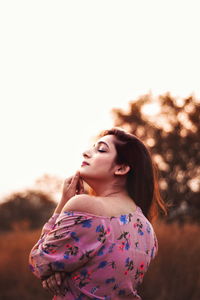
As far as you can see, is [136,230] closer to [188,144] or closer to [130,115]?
[188,144]

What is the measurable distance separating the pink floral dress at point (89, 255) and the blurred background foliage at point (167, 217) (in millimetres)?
2207

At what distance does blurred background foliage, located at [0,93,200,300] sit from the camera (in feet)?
18.4

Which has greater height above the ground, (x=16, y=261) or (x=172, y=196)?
(x=16, y=261)

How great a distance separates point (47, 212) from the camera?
19516mm

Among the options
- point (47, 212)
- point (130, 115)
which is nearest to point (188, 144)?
point (130, 115)

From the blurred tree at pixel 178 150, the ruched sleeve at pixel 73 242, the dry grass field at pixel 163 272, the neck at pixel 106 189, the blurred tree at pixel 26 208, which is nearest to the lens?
the ruched sleeve at pixel 73 242

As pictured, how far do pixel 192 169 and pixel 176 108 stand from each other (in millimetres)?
1395

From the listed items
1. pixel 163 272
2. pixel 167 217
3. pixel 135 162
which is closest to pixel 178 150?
pixel 167 217

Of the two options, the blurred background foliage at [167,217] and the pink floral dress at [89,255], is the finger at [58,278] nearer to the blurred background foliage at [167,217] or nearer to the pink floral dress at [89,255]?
the pink floral dress at [89,255]

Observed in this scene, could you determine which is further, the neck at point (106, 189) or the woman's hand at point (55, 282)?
the neck at point (106, 189)

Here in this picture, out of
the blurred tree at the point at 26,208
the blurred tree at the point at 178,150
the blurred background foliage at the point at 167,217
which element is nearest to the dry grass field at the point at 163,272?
the blurred background foliage at the point at 167,217

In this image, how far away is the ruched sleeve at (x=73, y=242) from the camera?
1.95 meters

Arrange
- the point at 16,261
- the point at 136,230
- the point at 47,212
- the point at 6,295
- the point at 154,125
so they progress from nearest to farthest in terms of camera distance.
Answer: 1. the point at 136,230
2. the point at 6,295
3. the point at 16,261
4. the point at 154,125
5. the point at 47,212

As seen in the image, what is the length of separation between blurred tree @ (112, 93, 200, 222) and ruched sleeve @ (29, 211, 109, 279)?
7.71m
